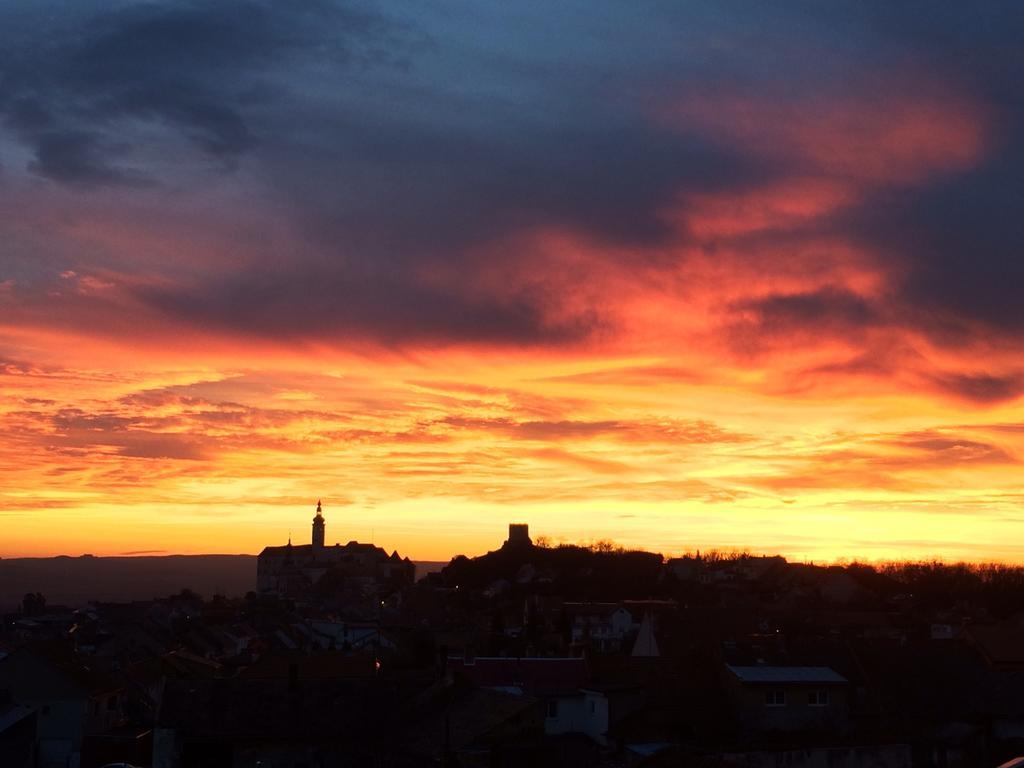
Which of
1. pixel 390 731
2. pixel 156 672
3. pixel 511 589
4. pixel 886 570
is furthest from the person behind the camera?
pixel 886 570

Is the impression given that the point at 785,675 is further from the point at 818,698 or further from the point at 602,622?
the point at 602,622

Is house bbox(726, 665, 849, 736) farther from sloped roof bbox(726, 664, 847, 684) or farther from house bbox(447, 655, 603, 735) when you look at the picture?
house bbox(447, 655, 603, 735)

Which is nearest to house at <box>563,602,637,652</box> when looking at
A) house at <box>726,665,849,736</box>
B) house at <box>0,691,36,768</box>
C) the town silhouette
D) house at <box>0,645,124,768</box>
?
the town silhouette

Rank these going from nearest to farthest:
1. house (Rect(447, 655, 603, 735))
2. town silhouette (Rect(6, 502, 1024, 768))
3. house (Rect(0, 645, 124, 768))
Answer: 1. town silhouette (Rect(6, 502, 1024, 768))
2. house (Rect(447, 655, 603, 735))
3. house (Rect(0, 645, 124, 768))

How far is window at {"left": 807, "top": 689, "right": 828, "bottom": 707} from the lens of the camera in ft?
153

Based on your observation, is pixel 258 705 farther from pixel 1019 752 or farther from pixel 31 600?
pixel 31 600

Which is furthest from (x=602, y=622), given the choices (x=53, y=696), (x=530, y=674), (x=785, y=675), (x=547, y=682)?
(x=53, y=696)

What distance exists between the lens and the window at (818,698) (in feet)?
153

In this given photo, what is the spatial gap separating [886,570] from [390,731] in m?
134

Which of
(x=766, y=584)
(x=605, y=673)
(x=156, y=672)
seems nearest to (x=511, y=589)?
(x=766, y=584)

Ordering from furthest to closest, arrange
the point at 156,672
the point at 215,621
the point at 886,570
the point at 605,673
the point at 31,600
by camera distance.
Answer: the point at 886,570 < the point at 31,600 < the point at 215,621 < the point at 156,672 < the point at 605,673

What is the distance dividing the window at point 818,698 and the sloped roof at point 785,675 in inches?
17.1

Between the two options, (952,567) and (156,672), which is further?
(952,567)

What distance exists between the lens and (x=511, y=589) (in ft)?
496
